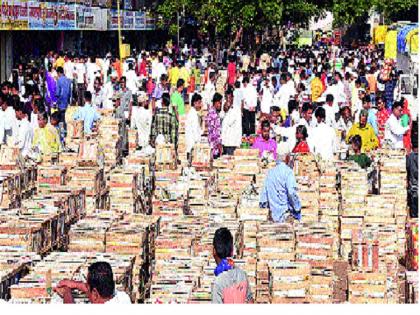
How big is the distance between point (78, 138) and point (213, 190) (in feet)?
11.9

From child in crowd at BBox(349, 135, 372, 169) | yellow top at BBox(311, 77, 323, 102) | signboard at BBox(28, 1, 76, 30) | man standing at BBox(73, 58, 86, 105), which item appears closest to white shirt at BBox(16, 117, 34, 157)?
child in crowd at BBox(349, 135, 372, 169)

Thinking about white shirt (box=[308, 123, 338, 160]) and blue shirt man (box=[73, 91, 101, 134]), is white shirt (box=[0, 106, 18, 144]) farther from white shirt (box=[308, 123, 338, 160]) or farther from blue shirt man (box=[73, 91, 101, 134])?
white shirt (box=[308, 123, 338, 160])

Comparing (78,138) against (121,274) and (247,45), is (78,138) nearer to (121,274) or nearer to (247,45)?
(121,274)

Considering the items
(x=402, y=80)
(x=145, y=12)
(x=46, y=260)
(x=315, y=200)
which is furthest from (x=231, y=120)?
(x=145, y=12)

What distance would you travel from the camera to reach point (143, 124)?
20.1m

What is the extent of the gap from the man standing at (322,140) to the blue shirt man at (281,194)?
4054 millimetres

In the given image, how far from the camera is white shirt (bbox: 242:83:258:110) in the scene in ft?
77.7

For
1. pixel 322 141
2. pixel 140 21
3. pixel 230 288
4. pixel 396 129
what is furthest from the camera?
pixel 140 21

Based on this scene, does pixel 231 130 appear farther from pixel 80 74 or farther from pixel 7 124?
pixel 80 74

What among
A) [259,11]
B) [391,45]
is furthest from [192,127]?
[391,45]

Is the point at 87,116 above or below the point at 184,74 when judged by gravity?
below

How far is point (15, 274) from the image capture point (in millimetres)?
10328

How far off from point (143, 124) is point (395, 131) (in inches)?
183

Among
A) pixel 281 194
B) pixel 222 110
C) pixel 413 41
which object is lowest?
pixel 281 194
